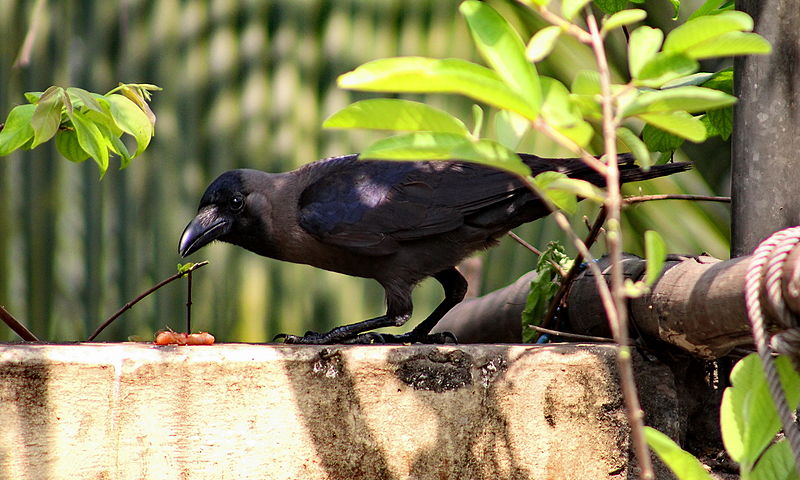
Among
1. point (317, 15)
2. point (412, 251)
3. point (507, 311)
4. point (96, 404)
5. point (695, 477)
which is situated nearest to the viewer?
point (695, 477)

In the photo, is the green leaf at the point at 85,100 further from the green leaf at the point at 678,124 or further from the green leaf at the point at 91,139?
the green leaf at the point at 678,124

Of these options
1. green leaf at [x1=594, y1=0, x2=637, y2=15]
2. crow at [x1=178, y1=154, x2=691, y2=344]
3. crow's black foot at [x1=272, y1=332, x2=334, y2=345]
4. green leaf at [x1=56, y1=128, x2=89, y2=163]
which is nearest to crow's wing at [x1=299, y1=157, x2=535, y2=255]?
crow at [x1=178, y1=154, x2=691, y2=344]

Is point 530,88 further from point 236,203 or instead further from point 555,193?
point 236,203

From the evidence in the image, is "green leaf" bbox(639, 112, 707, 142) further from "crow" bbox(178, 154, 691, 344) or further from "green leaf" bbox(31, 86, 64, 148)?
"crow" bbox(178, 154, 691, 344)

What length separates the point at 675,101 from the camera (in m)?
0.77

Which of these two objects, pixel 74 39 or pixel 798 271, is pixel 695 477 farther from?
pixel 74 39

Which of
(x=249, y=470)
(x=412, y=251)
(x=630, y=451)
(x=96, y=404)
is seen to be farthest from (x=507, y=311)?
(x=96, y=404)

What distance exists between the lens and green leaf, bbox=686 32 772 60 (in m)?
0.78

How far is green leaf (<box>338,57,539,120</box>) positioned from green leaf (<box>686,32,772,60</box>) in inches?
7.0

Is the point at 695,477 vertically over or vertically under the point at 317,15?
under

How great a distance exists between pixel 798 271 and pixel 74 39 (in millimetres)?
3072

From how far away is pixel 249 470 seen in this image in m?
1.45

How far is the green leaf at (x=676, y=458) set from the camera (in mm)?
788

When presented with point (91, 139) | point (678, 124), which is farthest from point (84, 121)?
point (678, 124)
